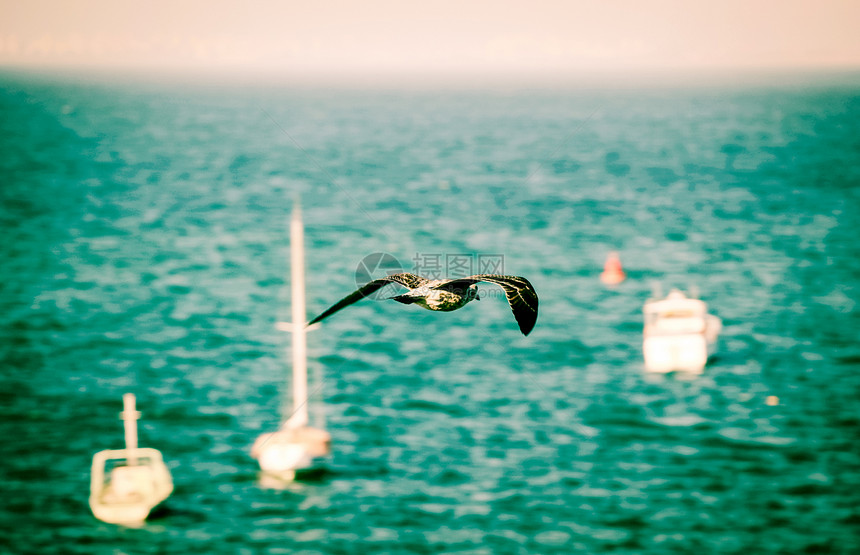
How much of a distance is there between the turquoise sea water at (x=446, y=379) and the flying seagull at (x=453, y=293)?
51.5ft

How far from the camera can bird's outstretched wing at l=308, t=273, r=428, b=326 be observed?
7746 millimetres

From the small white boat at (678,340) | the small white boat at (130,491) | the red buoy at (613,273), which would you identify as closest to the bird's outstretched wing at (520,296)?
the small white boat at (130,491)

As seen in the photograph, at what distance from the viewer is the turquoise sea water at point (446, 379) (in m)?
37.7

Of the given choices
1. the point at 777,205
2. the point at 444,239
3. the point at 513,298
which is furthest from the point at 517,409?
the point at 777,205

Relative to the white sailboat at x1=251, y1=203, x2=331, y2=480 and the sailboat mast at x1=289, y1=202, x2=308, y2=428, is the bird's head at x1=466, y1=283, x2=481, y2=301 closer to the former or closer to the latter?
the sailboat mast at x1=289, y1=202, x2=308, y2=428

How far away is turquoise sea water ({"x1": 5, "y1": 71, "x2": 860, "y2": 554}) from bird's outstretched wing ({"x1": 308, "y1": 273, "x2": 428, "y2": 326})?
50.7 feet

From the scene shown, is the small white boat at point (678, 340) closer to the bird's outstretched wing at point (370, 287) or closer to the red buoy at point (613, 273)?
the red buoy at point (613, 273)

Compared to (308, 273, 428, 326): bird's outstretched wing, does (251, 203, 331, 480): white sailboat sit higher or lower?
lower

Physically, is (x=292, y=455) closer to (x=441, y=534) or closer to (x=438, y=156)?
(x=441, y=534)

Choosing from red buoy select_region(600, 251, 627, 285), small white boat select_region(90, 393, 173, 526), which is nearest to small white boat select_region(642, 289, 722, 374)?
red buoy select_region(600, 251, 627, 285)

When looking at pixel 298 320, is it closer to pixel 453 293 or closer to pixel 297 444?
pixel 297 444

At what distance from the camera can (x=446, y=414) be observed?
44594mm

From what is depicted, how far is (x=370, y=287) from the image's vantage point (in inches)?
336

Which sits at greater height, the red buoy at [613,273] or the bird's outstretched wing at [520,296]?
the red buoy at [613,273]
